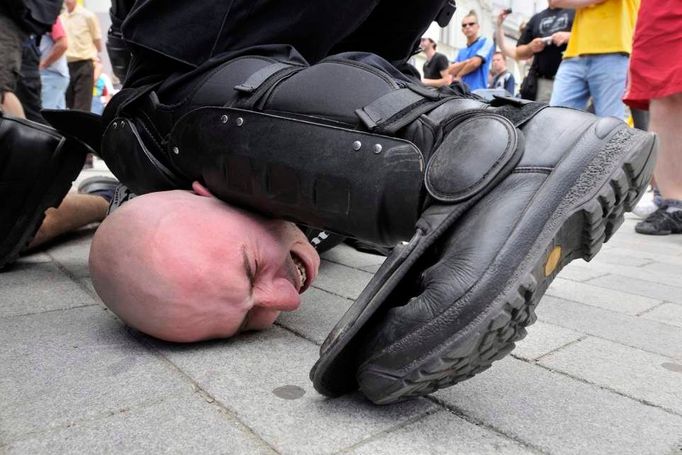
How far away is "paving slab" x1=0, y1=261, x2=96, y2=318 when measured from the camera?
120 cm

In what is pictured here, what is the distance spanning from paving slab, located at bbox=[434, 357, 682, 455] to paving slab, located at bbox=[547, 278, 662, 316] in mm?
675

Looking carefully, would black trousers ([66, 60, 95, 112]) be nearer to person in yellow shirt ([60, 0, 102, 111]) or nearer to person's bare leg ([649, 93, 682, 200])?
person in yellow shirt ([60, 0, 102, 111])

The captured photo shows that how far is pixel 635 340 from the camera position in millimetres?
1220

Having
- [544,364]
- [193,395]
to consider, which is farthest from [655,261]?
[193,395]

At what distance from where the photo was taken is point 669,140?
286cm

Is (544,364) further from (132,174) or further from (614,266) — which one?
(614,266)

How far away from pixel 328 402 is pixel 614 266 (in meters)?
1.73

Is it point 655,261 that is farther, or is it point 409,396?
point 655,261

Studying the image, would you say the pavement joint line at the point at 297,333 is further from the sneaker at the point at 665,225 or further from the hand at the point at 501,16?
the hand at the point at 501,16

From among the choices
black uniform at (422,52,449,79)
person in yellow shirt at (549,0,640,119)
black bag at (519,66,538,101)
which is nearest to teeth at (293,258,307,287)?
person in yellow shirt at (549,0,640,119)

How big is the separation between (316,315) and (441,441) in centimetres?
54

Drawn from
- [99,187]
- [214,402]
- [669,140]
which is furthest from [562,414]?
[669,140]

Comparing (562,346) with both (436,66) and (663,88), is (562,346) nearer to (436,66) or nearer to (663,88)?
(663,88)

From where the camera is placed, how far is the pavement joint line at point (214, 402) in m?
0.70
